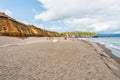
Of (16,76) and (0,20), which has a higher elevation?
(0,20)

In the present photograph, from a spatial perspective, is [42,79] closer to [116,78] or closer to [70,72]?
[70,72]

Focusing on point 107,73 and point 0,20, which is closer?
point 107,73

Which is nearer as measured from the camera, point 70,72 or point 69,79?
point 69,79

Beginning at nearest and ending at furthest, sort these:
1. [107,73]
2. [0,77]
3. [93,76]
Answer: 1. [0,77]
2. [93,76]
3. [107,73]

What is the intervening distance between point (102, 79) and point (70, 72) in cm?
166

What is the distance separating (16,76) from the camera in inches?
338

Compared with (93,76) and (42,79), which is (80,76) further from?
(42,79)

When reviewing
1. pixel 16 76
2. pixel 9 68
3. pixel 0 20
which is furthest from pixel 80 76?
pixel 0 20

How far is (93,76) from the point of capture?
9.43 meters

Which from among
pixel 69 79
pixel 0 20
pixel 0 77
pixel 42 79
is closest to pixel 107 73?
pixel 69 79

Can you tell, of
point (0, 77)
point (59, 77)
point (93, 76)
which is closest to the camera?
point (0, 77)

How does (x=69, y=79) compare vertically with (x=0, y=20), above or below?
below

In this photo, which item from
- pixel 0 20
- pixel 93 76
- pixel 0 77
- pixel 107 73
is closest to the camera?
pixel 0 77

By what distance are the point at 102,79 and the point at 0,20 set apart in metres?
59.5
